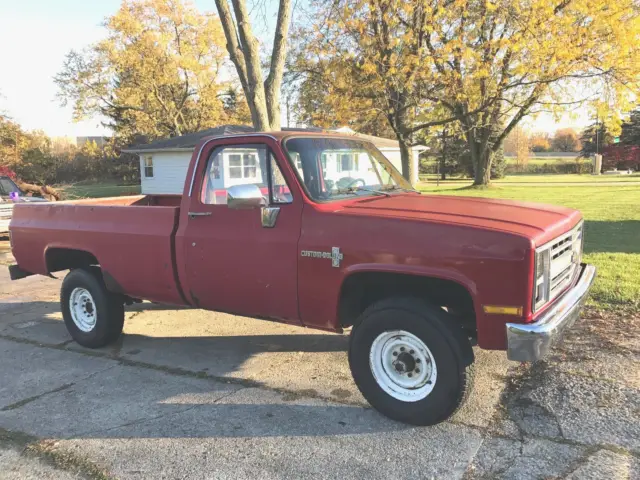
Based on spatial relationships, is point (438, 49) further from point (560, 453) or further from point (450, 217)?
point (560, 453)

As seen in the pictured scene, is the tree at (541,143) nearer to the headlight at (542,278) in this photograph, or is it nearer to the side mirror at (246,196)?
the headlight at (542,278)

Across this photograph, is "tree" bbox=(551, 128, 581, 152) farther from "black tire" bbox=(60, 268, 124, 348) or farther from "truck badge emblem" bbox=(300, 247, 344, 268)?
"truck badge emblem" bbox=(300, 247, 344, 268)

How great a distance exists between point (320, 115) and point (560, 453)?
41.5 ft

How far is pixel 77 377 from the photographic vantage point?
15.0 feet

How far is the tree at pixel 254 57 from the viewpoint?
8031mm

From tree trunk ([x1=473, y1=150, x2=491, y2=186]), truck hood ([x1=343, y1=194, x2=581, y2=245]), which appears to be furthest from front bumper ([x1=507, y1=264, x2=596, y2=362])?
tree trunk ([x1=473, y1=150, x2=491, y2=186])

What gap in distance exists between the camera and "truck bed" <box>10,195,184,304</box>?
15.1 feet

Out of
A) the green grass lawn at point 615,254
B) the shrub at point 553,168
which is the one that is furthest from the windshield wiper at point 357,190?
the shrub at point 553,168

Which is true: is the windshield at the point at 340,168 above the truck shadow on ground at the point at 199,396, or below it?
above

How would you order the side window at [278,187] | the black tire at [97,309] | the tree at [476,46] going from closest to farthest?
the side window at [278,187], the black tire at [97,309], the tree at [476,46]

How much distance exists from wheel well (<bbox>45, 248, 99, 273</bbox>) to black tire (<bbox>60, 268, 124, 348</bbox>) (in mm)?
184

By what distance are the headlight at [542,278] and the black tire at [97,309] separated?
4.02 metres

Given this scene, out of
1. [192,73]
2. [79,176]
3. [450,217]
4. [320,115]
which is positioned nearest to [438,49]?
[320,115]

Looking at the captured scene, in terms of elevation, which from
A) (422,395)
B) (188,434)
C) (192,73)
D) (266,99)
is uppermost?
(192,73)
